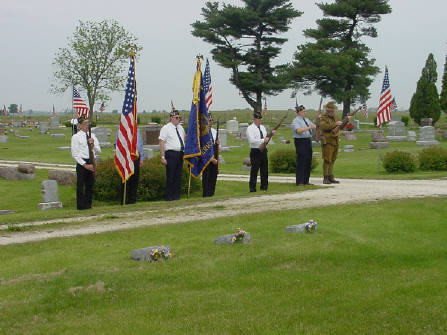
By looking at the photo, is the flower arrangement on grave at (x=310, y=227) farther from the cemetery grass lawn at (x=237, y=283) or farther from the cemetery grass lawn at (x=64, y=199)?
the cemetery grass lawn at (x=64, y=199)

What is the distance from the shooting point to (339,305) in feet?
17.1

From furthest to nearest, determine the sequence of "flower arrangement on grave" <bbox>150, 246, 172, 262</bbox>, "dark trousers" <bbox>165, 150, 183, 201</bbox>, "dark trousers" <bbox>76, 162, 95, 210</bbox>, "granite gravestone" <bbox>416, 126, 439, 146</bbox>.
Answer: "granite gravestone" <bbox>416, 126, 439, 146</bbox> → "dark trousers" <bbox>165, 150, 183, 201</bbox> → "dark trousers" <bbox>76, 162, 95, 210</bbox> → "flower arrangement on grave" <bbox>150, 246, 172, 262</bbox>

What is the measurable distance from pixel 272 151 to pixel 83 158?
62.5 feet

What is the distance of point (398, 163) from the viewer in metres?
19.6

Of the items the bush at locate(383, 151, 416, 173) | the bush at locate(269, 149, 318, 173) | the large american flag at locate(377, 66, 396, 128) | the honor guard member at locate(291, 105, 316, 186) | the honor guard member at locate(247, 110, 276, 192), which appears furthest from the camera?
the large american flag at locate(377, 66, 396, 128)

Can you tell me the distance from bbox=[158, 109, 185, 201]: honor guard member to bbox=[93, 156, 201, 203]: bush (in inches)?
82.2

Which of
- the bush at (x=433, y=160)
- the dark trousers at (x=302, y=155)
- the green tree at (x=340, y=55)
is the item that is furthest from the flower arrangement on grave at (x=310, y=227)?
the green tree at (x=340, y=55)

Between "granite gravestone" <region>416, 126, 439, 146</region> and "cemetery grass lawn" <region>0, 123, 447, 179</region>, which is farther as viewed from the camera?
"granite gravestone" <region>416, 126, 439, 146</region>

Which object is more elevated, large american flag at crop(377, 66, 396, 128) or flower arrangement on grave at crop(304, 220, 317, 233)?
large american flag at crop(377, 66, 396, 128)

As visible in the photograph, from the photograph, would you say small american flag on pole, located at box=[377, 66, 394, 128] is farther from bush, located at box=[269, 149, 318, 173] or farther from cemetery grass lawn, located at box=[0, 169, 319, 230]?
cemetery grass lawn, located at box=[0, 169, 319, 230]

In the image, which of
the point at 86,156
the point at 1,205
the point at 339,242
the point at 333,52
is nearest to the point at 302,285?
the point at 339,242

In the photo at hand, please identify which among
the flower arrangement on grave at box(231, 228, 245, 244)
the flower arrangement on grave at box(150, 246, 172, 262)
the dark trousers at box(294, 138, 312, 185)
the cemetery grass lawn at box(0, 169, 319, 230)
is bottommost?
the cemetery grass lawn at box(0, 169, 319, 230)

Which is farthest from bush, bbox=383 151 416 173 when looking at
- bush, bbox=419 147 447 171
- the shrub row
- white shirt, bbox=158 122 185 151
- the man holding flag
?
white shirt, bbox=158 122 185 151

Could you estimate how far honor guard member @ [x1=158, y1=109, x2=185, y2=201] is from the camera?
1270cm
